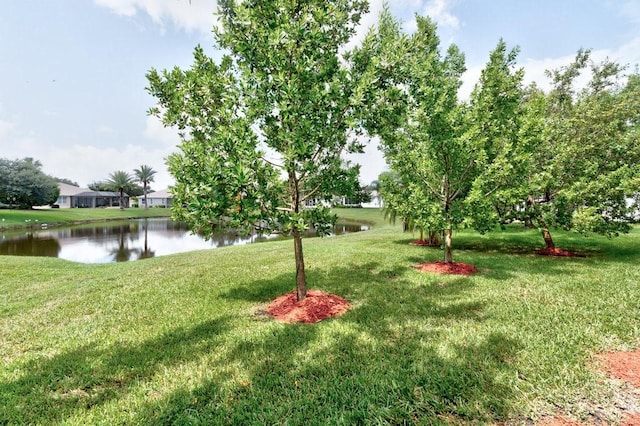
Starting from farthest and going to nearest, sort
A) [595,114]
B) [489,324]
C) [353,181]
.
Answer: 1. [595,114]
2. [353,181]
3. [489,324]

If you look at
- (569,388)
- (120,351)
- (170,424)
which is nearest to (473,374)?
(569,388)

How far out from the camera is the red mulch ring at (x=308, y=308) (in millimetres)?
6688

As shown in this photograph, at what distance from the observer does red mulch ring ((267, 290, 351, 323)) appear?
6688mm

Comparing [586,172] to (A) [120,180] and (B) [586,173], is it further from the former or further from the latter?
(A) [120,180]

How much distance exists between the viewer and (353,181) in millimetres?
7812

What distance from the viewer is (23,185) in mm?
53688

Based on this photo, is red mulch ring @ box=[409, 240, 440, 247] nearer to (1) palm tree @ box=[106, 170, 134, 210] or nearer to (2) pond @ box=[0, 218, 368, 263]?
(2) pond @ box=[0, 218, 368, 263]

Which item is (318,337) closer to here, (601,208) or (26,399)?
(26,399)

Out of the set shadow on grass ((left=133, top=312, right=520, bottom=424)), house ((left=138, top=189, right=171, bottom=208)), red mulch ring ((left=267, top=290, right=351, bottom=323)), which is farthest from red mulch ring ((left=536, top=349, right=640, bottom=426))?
house ((left=138, top=189, right=171, bottom=208))

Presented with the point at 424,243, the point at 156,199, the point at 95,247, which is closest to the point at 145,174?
the point at 156,199

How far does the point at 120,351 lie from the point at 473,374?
5838 mm

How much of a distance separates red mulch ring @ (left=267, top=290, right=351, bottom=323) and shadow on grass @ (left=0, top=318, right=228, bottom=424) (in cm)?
151

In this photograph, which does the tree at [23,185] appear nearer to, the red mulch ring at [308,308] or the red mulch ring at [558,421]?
the red mulch ring at [308,308]

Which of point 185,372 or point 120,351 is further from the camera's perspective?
point 120,351
